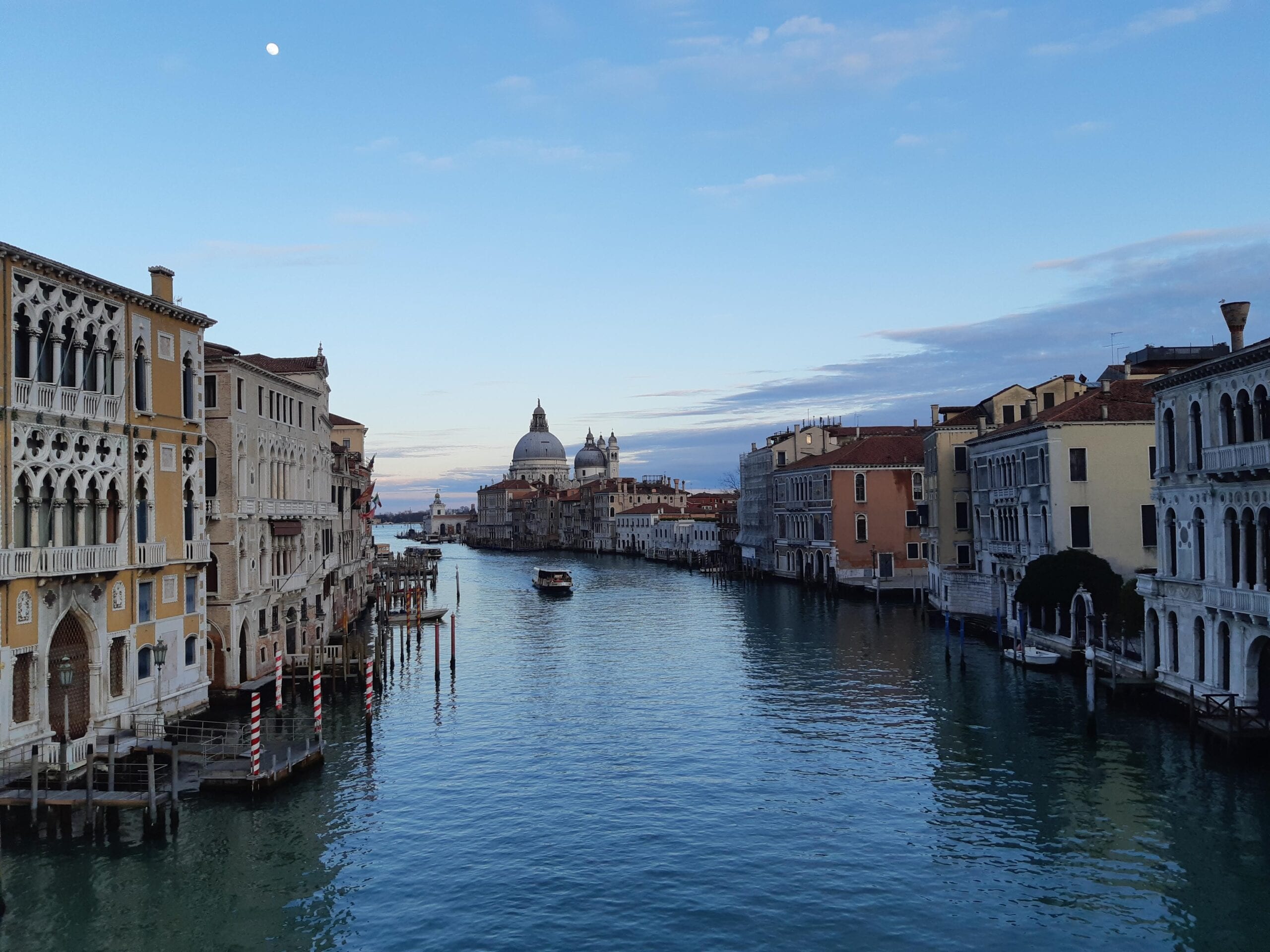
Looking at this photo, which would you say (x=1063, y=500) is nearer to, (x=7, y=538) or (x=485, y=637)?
(x=485, y=637)

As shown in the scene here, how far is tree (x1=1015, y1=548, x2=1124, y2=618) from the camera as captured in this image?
113 feet

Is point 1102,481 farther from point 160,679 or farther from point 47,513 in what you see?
point 47,513

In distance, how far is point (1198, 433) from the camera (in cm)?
2630

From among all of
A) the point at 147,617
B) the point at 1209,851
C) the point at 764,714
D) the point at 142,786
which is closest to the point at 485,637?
the point at 764,714

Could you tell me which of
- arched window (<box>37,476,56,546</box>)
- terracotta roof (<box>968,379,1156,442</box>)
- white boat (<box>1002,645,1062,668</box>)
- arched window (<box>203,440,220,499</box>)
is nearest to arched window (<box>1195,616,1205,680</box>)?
white boat (<box>1002,645,1062,668</box>)

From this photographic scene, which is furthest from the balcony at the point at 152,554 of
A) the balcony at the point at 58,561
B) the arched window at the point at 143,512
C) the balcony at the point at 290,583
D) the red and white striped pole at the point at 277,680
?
the balcony at the point at 290,583

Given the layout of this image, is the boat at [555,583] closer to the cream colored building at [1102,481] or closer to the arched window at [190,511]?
the cream colored building at [1102,481]

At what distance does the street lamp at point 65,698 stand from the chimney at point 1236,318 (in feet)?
91.8

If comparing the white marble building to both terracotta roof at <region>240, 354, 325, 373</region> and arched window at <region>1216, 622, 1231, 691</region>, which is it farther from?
terracotta roof at <region>240, 354, 325, 373</region>

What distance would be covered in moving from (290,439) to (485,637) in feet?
62.1

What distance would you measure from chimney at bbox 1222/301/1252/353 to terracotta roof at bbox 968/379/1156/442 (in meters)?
12.0

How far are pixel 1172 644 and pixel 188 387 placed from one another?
27.5 m

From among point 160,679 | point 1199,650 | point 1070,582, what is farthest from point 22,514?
point 1070,582

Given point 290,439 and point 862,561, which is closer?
point 290,439
